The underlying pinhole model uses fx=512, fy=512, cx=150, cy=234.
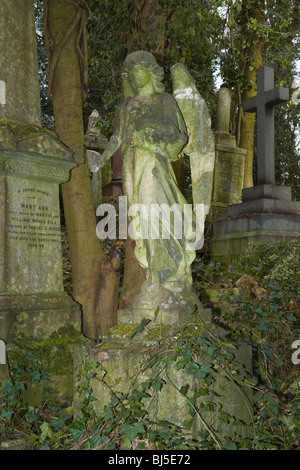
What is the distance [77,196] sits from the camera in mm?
6797

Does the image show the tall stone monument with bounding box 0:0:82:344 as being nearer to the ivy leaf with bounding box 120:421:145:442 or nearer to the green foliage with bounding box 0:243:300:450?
the green foliage with bounding box 0:243:300:450

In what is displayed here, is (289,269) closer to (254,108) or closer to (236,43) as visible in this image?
(254,108)

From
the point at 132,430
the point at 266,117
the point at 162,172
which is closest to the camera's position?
the point at 132,430

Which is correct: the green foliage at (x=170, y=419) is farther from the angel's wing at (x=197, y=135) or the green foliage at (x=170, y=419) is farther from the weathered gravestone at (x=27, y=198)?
the angel's wing at (x=197, y=135)

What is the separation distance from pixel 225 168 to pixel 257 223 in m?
5.09

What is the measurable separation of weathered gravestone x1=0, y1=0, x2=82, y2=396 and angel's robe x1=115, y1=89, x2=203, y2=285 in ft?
4.49

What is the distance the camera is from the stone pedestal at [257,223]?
30.8 ft

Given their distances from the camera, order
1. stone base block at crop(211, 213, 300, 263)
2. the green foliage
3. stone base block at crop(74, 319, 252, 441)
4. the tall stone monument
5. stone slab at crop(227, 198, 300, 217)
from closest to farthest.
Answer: the green foliage, stone base block at crop(74, 319, 252, 441), the tall stone monument, stone base block at crop(211, 213, 300, 263), stone slab at crop(227, 198, 300, 217)

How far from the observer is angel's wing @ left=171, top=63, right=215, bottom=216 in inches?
178

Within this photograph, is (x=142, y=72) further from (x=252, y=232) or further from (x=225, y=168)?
(x=225, y=168)

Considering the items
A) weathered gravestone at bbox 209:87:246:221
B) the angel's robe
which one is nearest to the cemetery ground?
the angel's robe

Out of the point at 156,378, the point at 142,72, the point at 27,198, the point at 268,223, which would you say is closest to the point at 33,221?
the point at 27,198

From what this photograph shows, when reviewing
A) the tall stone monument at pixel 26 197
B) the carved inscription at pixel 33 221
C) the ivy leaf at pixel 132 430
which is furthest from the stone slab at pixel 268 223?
the ivy leaf at pixel 132 430

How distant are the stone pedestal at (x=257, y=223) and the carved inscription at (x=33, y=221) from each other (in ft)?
14.3
